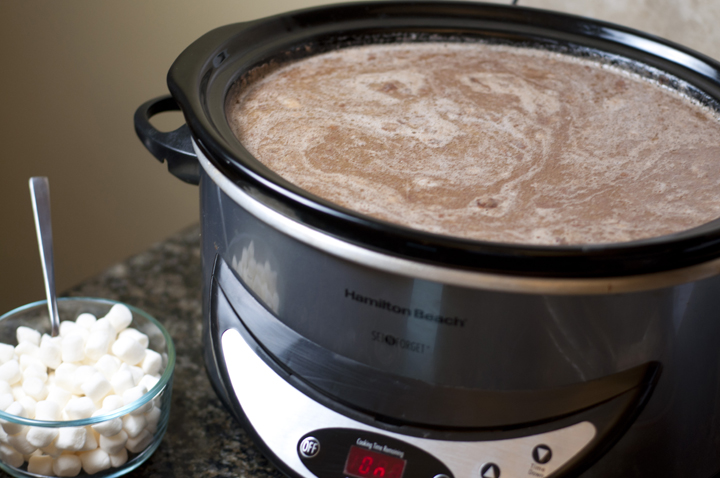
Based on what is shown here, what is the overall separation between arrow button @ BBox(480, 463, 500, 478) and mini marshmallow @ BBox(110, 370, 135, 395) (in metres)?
0.43

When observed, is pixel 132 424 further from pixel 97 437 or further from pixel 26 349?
pixel 26 349

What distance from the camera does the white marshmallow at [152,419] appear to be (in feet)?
2.49

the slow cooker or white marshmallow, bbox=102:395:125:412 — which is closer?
the slow cooker

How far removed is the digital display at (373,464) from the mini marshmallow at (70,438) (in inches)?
11.8

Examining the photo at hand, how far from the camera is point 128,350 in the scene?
80 cm

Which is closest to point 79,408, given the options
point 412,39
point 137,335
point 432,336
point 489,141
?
point 137,335

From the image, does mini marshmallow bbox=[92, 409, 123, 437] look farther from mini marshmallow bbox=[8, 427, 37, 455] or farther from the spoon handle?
the spoon handle

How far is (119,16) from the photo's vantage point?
144 cm

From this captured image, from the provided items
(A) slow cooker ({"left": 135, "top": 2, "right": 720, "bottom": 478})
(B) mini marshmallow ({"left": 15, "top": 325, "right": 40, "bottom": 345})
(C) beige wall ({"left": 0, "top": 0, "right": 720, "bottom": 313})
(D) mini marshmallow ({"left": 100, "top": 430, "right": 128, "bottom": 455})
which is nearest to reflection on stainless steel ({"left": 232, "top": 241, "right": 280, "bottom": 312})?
(A) slow cooker ({"left": 135, "top": 2, "right": 720, "bottom": 478})

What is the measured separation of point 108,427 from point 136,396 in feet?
0.16

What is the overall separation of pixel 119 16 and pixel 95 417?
3.44 ft

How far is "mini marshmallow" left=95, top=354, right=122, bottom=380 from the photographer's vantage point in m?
0.79

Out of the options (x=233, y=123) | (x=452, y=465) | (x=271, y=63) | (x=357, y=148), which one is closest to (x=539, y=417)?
(x=452, y=465)

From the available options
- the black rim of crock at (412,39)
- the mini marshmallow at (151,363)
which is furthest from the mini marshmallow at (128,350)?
the black rim of crock at (412,39)
